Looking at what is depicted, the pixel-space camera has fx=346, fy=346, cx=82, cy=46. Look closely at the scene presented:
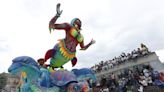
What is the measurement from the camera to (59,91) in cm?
916

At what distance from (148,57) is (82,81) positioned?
762cm

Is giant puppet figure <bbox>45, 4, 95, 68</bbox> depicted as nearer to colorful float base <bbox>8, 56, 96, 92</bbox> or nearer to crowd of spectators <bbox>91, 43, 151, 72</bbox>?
colorful float base <bbox>8, 56, 96, 92</bbox>

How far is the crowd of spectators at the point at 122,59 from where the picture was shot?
16578 mm

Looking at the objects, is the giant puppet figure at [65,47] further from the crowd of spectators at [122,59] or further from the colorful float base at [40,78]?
the crowd of spectators at [122,59]

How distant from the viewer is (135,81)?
14.7 metres

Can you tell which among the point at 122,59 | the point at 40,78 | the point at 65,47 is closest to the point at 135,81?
the point at 122,59

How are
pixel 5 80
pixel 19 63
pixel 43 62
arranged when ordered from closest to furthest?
pixel 19 63
pixel 43 62
pixel 5 80

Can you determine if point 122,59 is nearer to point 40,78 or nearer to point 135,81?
point 135,81

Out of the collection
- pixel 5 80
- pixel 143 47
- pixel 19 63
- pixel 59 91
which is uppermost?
pixel 5 80

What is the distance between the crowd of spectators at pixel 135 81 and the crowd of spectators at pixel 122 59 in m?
0.93

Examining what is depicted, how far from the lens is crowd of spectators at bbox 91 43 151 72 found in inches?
653

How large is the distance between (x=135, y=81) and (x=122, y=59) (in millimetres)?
2888

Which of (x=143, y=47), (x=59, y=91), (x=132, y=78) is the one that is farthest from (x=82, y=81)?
(x=143, y=47)

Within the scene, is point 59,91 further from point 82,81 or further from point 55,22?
point 55,22
